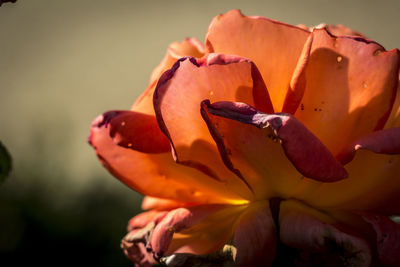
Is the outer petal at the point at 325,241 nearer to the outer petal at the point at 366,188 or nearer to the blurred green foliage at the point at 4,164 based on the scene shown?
the outer petal at the point at 366,188

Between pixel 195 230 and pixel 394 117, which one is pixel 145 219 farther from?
pixel 394 117

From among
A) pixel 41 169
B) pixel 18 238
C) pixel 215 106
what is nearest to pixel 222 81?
pixel 215 106

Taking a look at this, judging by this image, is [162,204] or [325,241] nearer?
[325,241]

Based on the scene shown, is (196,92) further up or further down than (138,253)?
further up

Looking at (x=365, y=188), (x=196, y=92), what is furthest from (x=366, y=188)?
(x=196, y=92)

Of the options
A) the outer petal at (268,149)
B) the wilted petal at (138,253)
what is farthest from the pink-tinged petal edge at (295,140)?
the wilted petal at (138,253)

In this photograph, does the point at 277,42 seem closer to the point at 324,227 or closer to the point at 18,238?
the point at 324,227
